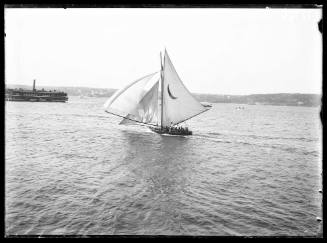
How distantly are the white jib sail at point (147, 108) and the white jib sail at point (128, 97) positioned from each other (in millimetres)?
474

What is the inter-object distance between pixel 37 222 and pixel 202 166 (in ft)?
59.9

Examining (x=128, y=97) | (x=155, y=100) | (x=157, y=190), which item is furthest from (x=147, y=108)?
(x=157, y=190)

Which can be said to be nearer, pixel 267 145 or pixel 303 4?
pixel 303 4

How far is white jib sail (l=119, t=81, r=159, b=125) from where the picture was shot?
145ft

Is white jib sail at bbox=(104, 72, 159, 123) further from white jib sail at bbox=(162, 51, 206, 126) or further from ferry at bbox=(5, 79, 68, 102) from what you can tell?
ferry at bbox=(5, 79, 68, 102)

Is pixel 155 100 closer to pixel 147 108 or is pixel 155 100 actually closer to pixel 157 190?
pixel 147 108

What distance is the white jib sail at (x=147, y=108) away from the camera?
44.1 metres

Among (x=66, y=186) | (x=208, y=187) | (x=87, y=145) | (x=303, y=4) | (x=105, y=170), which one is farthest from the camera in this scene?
(x=87, y=145)

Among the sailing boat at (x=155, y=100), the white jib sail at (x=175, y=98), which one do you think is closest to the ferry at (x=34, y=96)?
the sailing boat at (x=155, y=100)

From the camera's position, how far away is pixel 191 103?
45281 millimetres

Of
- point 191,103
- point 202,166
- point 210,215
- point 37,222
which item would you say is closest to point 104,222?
point 37,222

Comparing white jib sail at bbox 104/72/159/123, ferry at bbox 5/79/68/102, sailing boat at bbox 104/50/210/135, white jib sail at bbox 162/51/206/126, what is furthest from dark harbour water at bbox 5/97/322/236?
ferry at bbox 5/79/68/102
